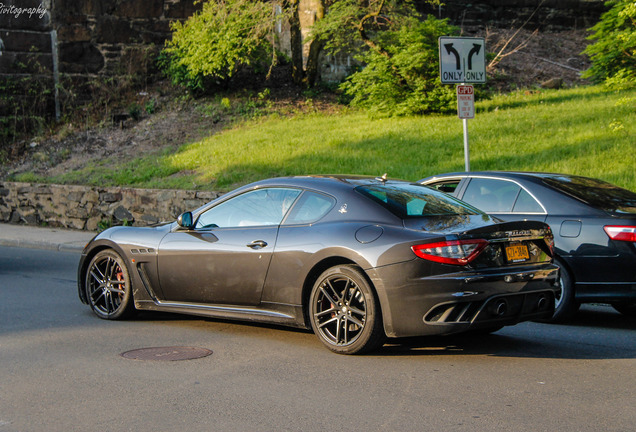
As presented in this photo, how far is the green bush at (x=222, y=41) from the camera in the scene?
22344mm

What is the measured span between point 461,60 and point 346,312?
713cm

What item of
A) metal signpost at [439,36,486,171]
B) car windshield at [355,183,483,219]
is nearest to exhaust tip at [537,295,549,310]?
car windshield at [355,183,483,219]

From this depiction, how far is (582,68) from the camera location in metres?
27.4

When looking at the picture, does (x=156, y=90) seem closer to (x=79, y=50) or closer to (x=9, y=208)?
(x=79, y=50)

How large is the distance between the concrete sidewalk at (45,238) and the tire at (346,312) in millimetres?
10090

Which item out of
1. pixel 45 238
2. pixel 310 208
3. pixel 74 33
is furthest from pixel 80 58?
pixel 310 208

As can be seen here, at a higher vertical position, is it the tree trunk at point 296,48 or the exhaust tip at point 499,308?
the tree trunk at point 296,48

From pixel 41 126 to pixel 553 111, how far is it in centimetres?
1522

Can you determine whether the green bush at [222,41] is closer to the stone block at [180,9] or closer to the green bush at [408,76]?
the stone block at [180,9]

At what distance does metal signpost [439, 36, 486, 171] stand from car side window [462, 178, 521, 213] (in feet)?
10.5

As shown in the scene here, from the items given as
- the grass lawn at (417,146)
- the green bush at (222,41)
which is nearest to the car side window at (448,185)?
the grass lawn at (417,146)

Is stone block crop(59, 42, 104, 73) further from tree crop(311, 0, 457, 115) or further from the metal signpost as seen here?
the metal signpost

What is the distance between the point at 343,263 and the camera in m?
6.40

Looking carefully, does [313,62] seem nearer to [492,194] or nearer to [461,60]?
[461,60]
